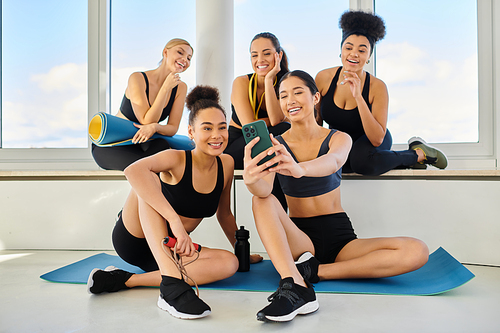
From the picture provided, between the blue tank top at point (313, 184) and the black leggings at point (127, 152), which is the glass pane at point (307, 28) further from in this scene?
the blue tank top at point (313, 184)

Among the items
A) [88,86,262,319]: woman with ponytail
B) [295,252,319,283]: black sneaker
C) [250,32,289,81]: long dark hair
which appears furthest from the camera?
[250,32,289,81]: long dark hair

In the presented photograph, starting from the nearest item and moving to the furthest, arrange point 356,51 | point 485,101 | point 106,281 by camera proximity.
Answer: point 106,281 → point 356,51 → point 485,101

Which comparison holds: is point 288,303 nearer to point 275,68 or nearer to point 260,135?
point 260,135

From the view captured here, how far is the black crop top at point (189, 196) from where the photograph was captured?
5.02 feet

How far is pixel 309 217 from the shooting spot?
5.25ft

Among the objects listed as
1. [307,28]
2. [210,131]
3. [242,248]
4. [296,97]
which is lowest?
[242,248]

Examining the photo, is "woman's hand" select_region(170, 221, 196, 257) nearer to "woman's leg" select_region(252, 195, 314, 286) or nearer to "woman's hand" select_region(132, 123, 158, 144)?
"woman's leg" select_region(252, 195, 314, 286)

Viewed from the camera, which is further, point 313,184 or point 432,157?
point 432,157

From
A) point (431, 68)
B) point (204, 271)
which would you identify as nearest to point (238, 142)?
point (204, 271)

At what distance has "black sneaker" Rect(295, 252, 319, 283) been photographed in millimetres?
1446

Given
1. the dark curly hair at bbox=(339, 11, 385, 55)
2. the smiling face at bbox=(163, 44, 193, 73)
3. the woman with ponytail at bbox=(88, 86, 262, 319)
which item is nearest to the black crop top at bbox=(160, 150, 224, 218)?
the woman with ponytail at bbox=(88, 86, 262, 319)

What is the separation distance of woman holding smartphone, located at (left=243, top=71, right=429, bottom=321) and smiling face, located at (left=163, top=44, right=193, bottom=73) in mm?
997

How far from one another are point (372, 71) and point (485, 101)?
820 mm

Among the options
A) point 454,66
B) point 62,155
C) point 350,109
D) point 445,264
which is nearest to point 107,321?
point 445,264
